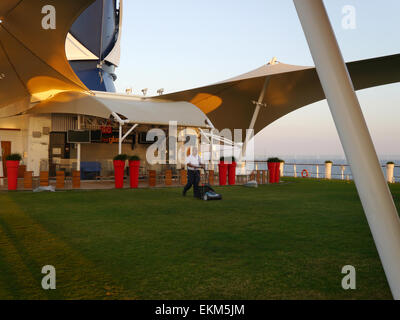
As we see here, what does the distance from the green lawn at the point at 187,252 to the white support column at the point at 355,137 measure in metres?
1.04

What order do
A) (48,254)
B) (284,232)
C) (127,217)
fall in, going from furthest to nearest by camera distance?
(127,217) < (284,232) < (48,254)

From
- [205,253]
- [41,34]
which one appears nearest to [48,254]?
[205,253]

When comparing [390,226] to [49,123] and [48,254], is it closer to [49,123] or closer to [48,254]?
[48,254]

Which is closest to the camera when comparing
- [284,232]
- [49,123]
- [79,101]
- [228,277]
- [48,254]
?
[228,277]

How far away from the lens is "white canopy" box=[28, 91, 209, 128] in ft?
53.9

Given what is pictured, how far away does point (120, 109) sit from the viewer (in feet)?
54.4

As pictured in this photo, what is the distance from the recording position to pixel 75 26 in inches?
1261

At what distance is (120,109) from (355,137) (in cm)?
1501

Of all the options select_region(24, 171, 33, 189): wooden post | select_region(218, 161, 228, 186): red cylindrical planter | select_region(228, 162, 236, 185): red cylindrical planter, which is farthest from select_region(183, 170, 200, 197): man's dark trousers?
select_region(24, 171, 33, 189): wooden post

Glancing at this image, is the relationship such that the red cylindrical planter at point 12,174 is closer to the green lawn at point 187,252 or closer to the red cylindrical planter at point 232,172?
the green lawn at point 187,252

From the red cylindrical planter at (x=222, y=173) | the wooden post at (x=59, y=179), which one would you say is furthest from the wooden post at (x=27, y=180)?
the red cylindrical planter at (x=222, y=173)

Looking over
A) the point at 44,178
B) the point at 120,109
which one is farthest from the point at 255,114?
the point at 44,178

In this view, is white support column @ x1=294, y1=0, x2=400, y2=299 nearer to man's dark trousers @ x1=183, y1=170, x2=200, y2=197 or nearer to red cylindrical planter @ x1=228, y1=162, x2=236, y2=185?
man's dark trousers @ x1=183, y1=170, x2=200, y2=197
